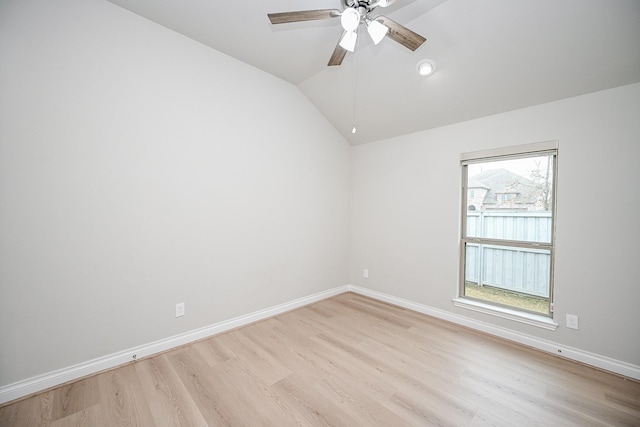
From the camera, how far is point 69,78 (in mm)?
1911

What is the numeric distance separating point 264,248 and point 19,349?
78.9 inches

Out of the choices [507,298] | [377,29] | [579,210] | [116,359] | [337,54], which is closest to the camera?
[377,29]

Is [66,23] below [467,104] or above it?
above

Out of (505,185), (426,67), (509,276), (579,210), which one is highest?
(426,67)

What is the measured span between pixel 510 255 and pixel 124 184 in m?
3.87

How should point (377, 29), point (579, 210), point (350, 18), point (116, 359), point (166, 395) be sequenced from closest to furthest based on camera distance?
point (350, 18)
point (377, 29)
point (166, 395)
point (116, 359)
point (579, 210)

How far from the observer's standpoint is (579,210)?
7.45 ft

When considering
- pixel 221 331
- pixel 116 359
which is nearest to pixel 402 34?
pixel 221 331

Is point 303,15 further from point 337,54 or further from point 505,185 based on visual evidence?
point 505,185

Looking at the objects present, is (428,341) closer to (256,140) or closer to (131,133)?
(256,140)

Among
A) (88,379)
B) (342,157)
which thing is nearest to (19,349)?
(88,379)

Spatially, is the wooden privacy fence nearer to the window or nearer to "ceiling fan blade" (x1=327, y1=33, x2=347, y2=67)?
the window

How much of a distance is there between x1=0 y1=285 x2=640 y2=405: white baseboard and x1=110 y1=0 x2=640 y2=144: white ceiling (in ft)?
7.51

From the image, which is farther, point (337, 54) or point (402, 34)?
point (337, 54)
